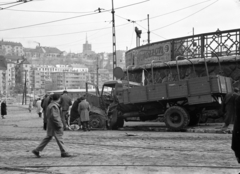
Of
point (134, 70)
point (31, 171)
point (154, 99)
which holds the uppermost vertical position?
point (134, 70)

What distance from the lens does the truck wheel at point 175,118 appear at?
47.2 feet

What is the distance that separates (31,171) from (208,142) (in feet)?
18.3

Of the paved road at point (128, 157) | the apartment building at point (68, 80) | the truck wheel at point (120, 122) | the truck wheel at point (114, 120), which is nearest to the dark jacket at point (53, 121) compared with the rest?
the paved road at point (128, 157)

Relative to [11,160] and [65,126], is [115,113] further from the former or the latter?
[11,160]

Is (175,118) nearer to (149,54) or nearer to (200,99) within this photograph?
(200,99)

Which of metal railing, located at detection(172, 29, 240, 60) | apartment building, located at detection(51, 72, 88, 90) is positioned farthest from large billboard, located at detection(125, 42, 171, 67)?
apartment building, located at detection(51, 72, 88, 90)

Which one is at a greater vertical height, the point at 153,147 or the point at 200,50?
the point at 200,50

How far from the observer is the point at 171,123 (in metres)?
14.6

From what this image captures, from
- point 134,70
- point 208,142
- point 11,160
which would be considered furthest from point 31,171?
point 134,70

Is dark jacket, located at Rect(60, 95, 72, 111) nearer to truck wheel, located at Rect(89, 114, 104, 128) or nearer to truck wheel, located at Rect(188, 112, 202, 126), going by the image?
truck wheel, located at Rect(89, 114, 104, 128)

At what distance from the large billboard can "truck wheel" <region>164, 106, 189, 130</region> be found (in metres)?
5.08

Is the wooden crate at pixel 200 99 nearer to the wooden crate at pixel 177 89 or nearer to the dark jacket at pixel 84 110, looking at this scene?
the wooden crate at pixel 177 89

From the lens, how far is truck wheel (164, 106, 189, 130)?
14.4 meters

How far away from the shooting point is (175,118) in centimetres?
1466
